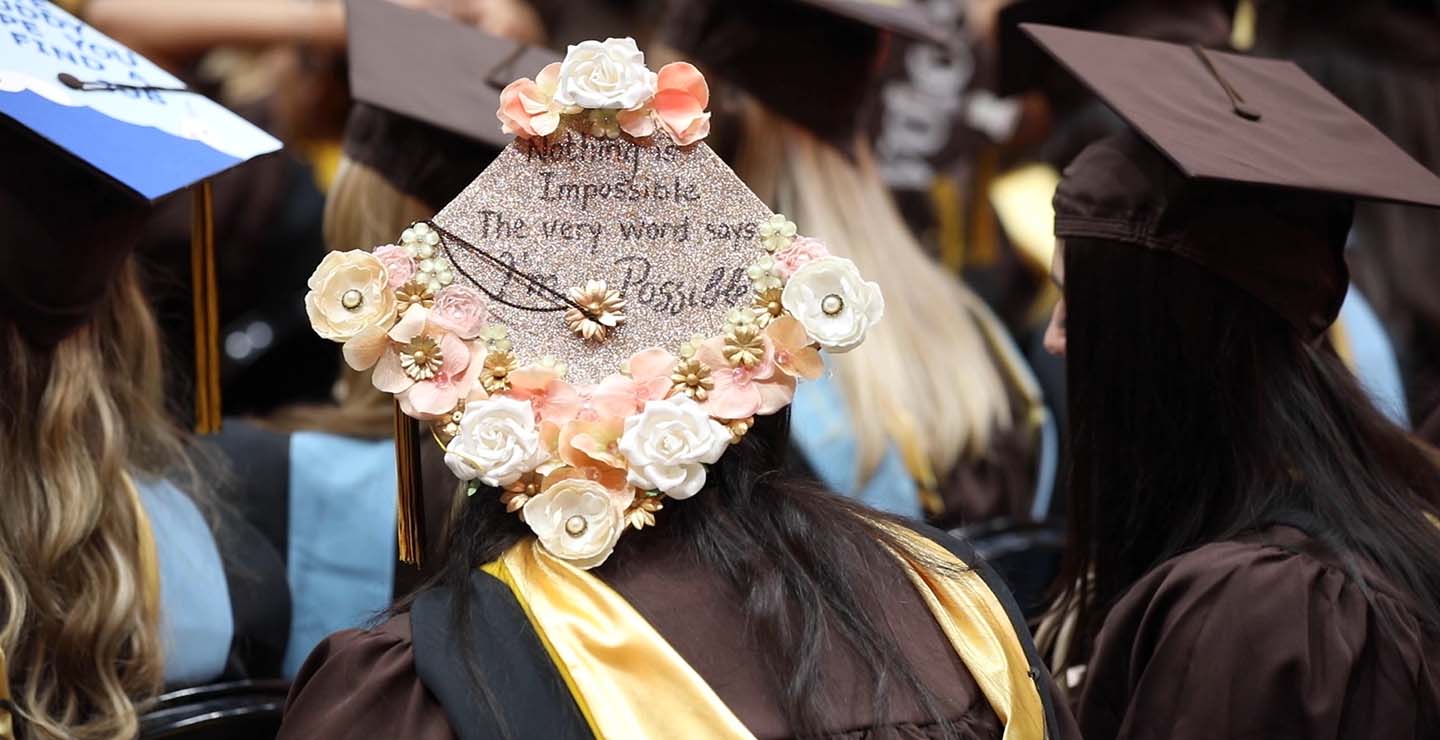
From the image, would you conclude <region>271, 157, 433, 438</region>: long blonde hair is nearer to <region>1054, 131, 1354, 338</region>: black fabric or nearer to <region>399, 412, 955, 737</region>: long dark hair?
<region>399, 412, 955, 737</region>: long dark hair

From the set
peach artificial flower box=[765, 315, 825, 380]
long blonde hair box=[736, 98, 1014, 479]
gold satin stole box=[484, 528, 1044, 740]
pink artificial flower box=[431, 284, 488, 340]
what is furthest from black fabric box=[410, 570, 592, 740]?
long blonde hair box=[736, 98, 1014, 479]

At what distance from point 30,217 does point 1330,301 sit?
1.61 meters

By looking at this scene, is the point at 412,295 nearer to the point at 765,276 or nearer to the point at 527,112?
the point at 527,112

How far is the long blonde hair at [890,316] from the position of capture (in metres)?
2.90

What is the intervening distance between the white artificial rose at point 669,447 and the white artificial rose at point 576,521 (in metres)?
0.04

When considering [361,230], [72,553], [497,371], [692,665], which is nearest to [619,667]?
[692,665]

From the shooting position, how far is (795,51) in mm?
3158

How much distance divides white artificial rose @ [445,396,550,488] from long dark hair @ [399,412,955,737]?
0.09m

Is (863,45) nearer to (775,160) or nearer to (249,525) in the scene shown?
(775,160)

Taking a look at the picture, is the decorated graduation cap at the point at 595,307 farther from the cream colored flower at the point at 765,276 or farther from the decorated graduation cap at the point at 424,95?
the decorated graduation cap at the point at 424,95

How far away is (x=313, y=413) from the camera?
2645 millimetres

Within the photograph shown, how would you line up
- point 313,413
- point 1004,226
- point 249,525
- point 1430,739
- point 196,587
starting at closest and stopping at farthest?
1. point 1430,739
2. point 196,587
3. point 249,525
4. point 313,413
5. point 1004,226

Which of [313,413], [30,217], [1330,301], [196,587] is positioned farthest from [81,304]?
[1330,301]

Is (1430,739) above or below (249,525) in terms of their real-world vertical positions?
above
